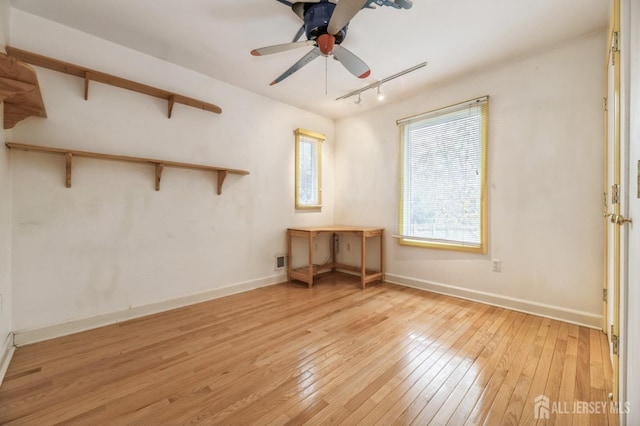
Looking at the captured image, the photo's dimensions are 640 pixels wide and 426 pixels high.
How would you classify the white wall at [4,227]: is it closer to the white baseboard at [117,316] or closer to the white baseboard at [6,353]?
the white baseboard at [6,353]

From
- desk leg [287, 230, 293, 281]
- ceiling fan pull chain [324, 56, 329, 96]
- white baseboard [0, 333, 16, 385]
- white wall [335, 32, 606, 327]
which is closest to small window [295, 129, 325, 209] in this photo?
desk leg [287, 230, 293, 281]

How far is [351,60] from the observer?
2.04 meters

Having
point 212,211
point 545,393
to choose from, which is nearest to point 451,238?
point 545,393

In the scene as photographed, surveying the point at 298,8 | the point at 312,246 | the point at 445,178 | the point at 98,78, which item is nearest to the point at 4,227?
the point at 98,78

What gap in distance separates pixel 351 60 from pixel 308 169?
85.4 inches

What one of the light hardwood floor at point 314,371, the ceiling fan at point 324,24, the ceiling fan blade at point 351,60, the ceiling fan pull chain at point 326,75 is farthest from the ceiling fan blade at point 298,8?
the light hardwood floor at point 314,371

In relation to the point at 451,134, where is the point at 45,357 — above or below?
below

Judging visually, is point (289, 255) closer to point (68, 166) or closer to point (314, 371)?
point (314, 371)

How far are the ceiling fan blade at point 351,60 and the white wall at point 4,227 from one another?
2291 mm

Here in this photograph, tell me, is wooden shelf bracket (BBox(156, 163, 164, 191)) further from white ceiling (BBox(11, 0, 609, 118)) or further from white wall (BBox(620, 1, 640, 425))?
white wall (BBox(620, 1, 640, 425))

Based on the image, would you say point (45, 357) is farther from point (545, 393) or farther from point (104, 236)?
point (545, 393)

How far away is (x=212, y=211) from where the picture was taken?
3031 mm

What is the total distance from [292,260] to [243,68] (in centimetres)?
248

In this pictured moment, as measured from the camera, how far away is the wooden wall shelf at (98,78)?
196cm
